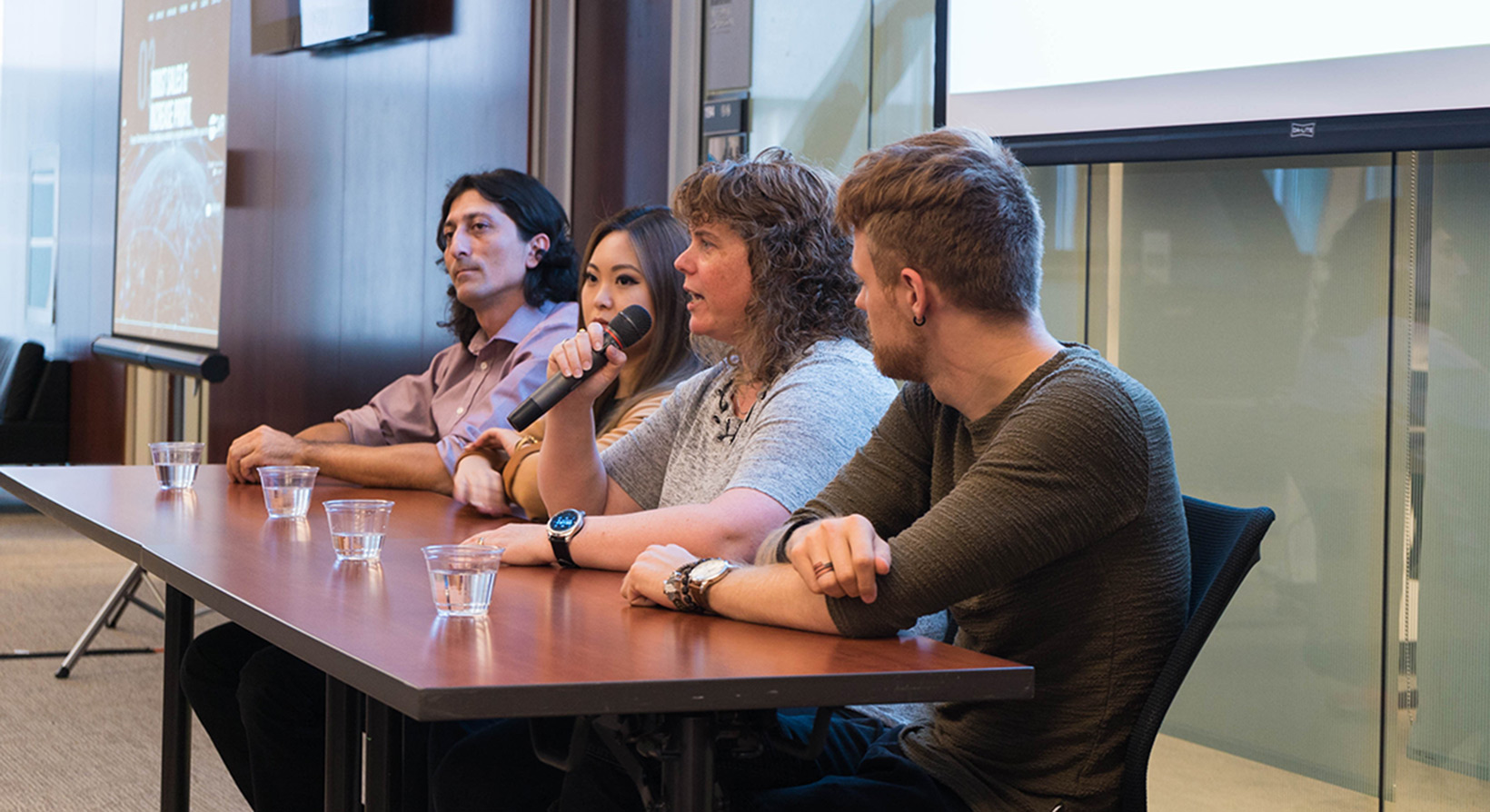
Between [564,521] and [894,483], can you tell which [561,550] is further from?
[894,483]

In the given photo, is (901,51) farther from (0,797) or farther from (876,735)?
(0,797)

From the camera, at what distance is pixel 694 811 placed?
1.21 metres

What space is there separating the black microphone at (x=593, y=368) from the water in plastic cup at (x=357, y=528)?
26 cm

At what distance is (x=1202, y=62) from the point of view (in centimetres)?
251

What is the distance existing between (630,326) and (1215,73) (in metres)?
1.28

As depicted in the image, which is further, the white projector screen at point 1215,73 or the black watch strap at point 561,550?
the white projector screen at point 1215,73

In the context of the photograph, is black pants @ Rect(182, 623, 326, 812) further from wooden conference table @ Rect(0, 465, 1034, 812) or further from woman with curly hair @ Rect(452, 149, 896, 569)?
woman with curly hair @ Rect(452, 149, 896, 569)

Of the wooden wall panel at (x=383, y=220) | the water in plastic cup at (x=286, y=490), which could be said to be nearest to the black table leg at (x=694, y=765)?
the water in plastic cup at (x=286, y=490)

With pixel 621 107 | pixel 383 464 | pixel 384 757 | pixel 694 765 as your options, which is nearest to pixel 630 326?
pixel 384 757

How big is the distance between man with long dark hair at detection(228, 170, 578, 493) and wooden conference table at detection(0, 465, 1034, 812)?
100cm

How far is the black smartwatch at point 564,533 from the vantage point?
1690 mm

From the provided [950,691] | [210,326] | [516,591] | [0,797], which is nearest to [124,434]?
[210,326]

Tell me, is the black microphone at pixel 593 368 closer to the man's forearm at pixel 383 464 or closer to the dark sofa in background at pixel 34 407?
the man's forearm at pixel 383 464

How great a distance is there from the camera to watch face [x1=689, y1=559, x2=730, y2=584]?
140 cm
